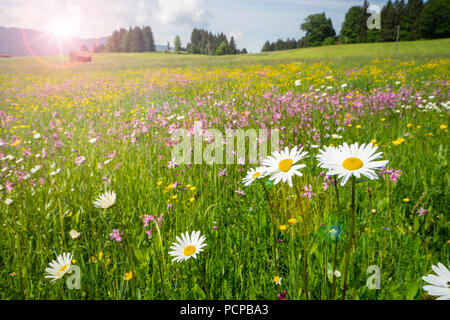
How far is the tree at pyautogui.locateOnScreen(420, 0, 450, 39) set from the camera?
155 inches

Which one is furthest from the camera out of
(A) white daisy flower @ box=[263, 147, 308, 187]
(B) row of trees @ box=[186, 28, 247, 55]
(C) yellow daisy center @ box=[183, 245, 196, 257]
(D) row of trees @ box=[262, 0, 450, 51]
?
(B) row of trees @ box=[186, 28, 247, 55]

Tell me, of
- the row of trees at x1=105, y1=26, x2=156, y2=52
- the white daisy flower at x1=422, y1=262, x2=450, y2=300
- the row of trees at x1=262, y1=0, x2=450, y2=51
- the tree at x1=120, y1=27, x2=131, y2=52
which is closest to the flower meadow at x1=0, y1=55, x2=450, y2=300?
the white daisy flower at x1=422, y1=262, x2=450, y2=300

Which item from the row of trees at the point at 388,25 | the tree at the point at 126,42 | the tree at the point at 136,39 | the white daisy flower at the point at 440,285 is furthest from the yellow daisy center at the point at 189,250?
the tree at the point at 126,42

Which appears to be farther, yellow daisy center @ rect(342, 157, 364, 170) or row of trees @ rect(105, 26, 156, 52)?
row of trees @ rect(105, 26, 156, 52)

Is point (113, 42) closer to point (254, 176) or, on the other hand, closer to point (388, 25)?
point (388, 25)

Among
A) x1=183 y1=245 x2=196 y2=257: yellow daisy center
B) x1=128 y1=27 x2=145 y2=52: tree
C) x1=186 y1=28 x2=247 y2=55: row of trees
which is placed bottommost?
x1=183 y1=245 x2=196 y2=257: yellow daisy center

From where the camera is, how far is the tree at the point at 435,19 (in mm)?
3943

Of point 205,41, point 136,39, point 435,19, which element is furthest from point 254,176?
point 136,39

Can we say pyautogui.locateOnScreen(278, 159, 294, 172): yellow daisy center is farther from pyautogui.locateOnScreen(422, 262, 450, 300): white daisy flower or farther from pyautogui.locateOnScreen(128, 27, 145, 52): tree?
pyautogui.locateOnScreen(128, 27, 145, 52): tree

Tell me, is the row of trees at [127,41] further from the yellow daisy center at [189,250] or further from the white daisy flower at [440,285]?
the white daisy flower at [440,285]

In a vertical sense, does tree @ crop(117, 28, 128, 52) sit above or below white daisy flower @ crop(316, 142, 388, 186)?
above
